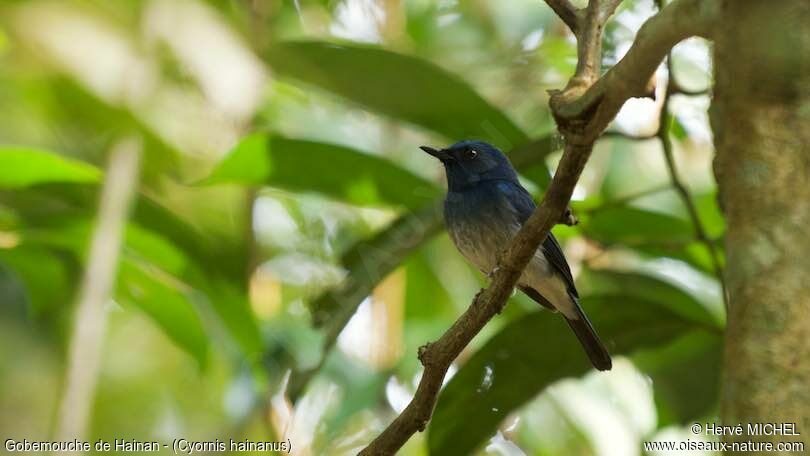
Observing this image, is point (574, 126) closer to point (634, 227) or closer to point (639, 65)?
point (639, 65)

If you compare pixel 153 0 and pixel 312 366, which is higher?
pixel 153 0

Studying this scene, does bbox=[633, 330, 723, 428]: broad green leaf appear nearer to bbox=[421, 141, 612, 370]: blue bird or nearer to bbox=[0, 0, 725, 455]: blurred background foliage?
bbox=[0, 0, 725, 455]: blurred background foliage

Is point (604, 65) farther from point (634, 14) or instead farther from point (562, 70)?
point (562, 70)

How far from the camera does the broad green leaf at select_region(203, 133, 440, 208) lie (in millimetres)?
3629

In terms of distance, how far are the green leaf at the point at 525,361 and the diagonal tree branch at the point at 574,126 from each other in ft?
3.26

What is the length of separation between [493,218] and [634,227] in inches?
19.3

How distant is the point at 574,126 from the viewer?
205cm

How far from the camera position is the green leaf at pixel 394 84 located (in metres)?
3.64

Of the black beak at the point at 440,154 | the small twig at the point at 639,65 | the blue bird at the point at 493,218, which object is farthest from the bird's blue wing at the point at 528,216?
the small twig at the point at 639,65

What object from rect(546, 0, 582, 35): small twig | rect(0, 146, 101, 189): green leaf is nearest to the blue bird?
rect(0, 146, 101, 189): green leaf

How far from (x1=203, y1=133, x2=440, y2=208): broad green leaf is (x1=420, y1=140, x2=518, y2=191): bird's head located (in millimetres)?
219

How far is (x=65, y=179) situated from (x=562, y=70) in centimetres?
230

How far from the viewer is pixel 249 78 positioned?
2.56 m

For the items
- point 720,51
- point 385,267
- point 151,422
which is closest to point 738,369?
point 720,51
